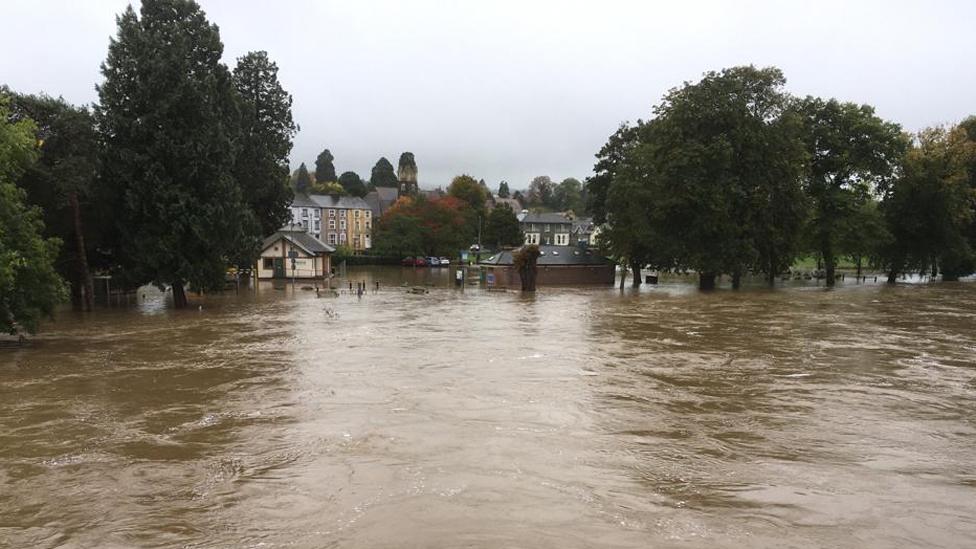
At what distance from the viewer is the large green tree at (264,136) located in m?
35.4

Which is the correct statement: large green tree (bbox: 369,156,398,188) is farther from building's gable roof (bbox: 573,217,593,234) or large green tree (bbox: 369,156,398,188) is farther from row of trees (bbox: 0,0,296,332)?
row of trees (bbox: 0,0,296,332)

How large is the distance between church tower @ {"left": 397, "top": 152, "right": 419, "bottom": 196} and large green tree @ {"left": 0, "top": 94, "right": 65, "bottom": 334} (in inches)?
4685

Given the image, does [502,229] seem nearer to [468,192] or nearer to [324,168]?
[468,192]

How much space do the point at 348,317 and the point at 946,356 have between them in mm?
20917

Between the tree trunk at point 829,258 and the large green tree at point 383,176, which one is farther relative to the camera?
the large green tree at point 383,176

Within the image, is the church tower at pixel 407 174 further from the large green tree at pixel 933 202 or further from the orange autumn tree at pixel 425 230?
the large green tree at pixel 933 202

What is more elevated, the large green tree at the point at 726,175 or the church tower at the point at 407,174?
the church tower at the point at 407,174

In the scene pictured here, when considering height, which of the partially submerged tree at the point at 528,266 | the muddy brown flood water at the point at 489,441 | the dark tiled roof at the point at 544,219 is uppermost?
the dark tiled roof at the point at 544,219

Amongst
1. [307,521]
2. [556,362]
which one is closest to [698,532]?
[307,521]

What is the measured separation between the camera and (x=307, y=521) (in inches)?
271

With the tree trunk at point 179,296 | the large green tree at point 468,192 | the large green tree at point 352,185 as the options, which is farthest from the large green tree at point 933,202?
the large green tree at point 352,185

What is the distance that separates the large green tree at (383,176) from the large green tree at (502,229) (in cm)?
6378

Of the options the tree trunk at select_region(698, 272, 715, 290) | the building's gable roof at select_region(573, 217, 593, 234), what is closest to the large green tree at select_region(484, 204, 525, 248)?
the building's gable roof at select_region(573, 217, 593, 234)

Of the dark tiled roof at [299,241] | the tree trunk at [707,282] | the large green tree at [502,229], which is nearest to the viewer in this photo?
the tree trunk at [707,282]
